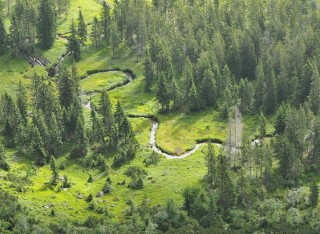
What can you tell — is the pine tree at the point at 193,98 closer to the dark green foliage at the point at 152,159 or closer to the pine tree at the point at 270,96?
the pine tree at the point at 270,96

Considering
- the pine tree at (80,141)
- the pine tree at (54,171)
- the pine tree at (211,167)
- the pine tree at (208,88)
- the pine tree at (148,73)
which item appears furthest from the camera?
the pine tree at (148,73)

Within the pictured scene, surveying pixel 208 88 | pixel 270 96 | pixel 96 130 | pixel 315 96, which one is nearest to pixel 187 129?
pixel 208 88

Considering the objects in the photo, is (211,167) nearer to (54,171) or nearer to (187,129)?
(187,129)

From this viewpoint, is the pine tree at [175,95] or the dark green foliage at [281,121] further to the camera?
the pine tree at [175,95]

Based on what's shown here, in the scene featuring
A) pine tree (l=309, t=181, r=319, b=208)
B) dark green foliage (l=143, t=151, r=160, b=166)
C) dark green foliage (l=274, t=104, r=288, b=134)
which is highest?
dark green foliage (l=274, t=104, r=288, b=134)

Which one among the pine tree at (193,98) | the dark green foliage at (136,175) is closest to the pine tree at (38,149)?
the dark green foliage at (136,175)

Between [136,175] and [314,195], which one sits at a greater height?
[314,195]

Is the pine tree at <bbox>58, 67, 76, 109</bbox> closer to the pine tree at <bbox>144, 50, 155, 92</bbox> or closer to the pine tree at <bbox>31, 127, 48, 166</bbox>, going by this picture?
the pine tree at <bbox>31, 127, 48, 166</bbox>

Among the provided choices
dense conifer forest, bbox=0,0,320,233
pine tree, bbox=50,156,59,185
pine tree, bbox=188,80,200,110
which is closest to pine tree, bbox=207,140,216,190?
dense conifer forest, bbox=0,0,320,233

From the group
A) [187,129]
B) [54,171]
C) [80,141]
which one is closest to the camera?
[54,171]

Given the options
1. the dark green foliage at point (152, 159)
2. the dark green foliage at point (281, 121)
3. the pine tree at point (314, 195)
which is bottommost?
the dark green foliage at point (152, 159)
